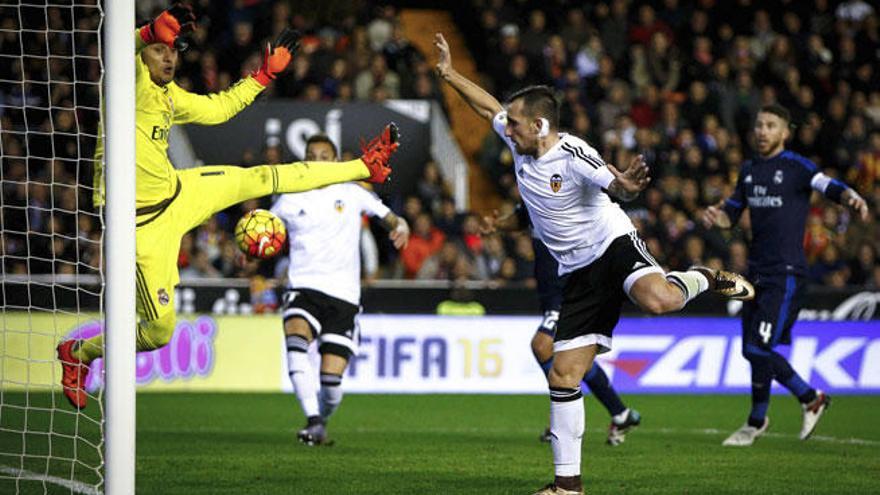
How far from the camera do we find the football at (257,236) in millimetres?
9305

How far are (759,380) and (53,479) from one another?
571 centimetres

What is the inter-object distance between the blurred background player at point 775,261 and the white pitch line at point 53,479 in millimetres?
5320

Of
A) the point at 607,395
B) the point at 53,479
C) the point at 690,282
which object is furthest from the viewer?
the point at 607,395

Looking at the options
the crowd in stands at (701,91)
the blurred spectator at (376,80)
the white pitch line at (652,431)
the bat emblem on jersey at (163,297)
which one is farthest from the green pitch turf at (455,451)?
the blurred spectator at (376,80)

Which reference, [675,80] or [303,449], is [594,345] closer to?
[303,449]

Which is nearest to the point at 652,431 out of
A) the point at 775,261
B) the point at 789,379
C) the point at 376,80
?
the point at 789,379

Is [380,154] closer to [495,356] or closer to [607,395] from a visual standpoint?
[607,395]

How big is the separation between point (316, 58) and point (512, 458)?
12529 millimetres

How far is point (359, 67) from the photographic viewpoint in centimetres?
2164

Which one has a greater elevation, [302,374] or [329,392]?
[302,374]

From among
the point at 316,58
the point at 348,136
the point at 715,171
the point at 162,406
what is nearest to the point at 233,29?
the point at 316,58

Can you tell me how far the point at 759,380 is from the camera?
11.4 meters

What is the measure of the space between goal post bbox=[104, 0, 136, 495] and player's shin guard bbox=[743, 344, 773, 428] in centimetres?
629

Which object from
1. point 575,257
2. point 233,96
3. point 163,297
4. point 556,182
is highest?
point 233,96
